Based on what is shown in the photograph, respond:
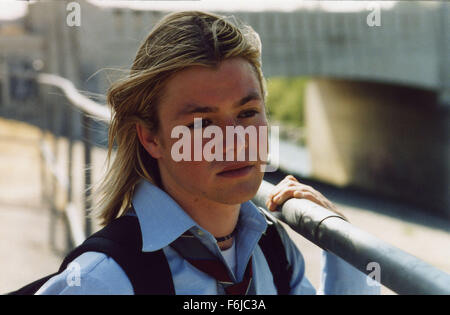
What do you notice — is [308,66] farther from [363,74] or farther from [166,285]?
[166,285]

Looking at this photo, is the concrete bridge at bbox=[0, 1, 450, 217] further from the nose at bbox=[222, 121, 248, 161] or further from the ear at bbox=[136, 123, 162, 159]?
the nose at bbox=[222, 121, 248, 161]

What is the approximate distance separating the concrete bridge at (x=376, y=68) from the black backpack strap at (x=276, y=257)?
1051 cm

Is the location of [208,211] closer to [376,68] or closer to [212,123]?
[212,123]

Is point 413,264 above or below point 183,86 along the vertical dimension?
below

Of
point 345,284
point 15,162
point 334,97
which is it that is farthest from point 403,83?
point 345,284

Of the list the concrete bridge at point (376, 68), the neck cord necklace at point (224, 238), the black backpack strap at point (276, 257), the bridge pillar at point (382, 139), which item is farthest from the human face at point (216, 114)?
the bridge pillar at point (382, 139)

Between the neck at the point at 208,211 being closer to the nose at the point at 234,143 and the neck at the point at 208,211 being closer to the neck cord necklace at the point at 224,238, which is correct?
the neck cord necklace at the point at 224,238

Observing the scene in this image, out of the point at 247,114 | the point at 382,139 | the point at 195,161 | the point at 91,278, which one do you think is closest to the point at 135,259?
the point at 91,278

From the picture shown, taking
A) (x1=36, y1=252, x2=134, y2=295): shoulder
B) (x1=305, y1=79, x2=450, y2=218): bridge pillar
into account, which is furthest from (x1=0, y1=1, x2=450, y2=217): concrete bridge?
(x1=36, y1=252, x2=134, y2=295): shoulder

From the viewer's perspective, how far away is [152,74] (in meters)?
1.29

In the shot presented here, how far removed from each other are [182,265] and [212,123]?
12.0 inches

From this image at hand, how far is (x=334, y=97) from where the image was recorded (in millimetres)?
20156

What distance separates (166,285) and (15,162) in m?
7.42
